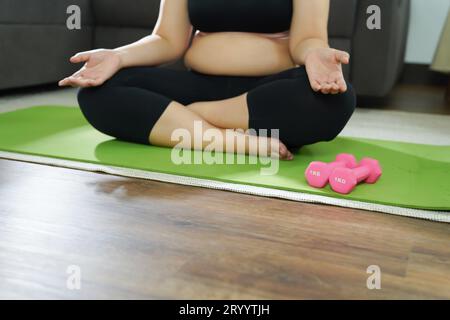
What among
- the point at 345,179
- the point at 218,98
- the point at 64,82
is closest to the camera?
the point at 345,179

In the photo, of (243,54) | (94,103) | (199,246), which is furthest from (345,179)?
(94,103)

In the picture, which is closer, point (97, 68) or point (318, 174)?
point (318, 174)

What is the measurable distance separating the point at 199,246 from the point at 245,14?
0.67m

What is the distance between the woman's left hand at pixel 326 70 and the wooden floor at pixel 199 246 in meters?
0.26

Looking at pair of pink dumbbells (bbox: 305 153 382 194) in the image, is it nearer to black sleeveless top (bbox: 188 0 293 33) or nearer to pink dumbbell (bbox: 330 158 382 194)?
pink dumbbell (bbox: 330 158 382 194)

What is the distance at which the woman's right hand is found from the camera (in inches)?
44.2

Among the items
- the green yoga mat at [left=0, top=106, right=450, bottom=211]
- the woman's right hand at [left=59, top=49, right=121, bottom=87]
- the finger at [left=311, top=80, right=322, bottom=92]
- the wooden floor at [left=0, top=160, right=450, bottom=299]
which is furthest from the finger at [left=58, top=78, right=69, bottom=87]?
the finger at [left=311, top=80, right=322, bottom=92]

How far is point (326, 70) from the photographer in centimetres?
101

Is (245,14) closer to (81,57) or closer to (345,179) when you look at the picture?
(81,57)

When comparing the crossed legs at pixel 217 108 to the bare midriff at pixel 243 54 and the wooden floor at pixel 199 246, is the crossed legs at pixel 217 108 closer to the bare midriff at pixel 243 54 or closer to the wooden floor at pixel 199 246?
the bare midriff at pixel 243 54

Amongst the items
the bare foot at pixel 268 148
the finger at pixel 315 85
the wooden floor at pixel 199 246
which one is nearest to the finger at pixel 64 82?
the wooden floor at pixel 199 246
